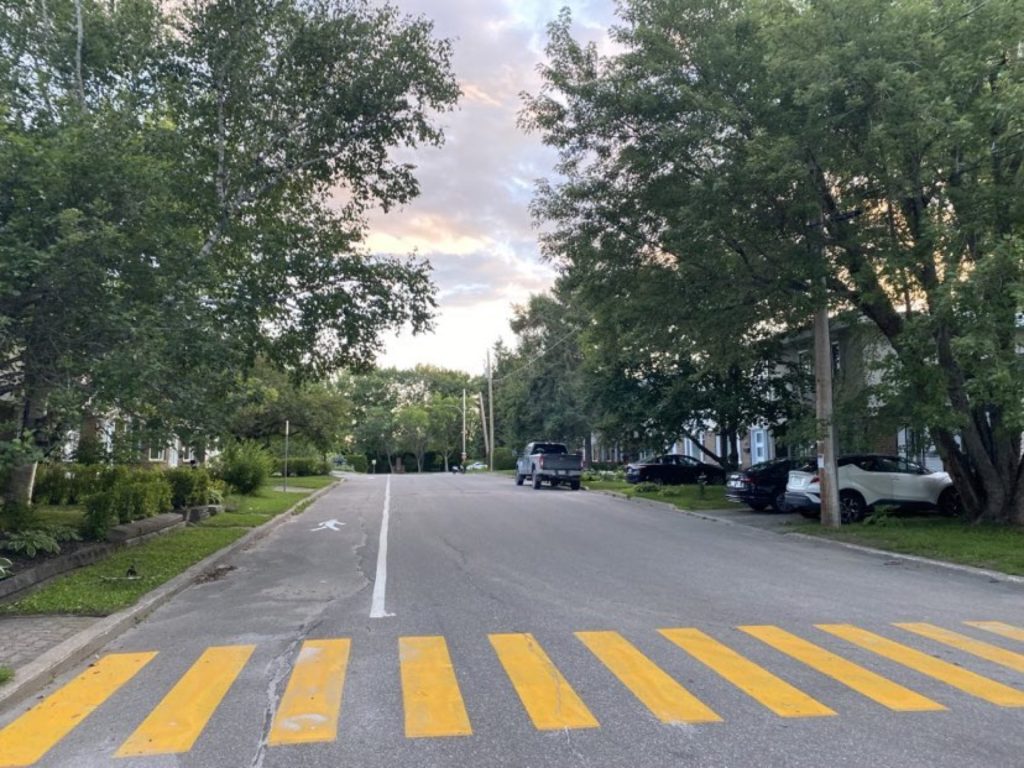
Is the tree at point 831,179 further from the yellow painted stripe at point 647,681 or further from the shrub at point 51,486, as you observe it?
the shrub at point 51,486

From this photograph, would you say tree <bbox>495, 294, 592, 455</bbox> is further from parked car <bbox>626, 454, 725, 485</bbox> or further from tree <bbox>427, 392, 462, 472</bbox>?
tree <bbox>427, 392, 462, 472</bbox>

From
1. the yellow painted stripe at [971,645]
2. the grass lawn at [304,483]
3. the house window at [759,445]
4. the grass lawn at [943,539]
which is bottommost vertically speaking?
the yellow painted stripe at [971,645]

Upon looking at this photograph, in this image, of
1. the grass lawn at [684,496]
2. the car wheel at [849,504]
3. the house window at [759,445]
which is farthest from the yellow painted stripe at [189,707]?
the house window at [759,445]

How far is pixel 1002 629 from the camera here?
7.80 metres

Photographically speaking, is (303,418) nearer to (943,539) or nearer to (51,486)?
(51,486)

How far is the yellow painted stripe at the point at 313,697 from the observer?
486 cm

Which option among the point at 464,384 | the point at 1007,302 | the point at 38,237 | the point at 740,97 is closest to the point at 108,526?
the point at 38,237

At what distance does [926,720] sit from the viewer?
5000mm

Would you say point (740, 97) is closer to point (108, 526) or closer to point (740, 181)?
point (740, 181)

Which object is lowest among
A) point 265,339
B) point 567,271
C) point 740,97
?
point 265,339

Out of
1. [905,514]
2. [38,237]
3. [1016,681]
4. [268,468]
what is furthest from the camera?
[268,468]

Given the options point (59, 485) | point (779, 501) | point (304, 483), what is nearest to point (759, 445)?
point (779, 501)

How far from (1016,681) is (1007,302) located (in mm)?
8223

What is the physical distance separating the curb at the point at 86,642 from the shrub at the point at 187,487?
696 centimetres
